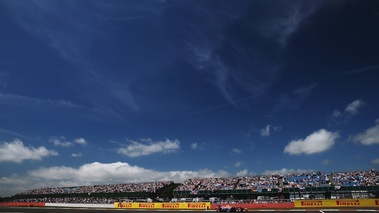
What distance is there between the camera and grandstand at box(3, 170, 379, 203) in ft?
198

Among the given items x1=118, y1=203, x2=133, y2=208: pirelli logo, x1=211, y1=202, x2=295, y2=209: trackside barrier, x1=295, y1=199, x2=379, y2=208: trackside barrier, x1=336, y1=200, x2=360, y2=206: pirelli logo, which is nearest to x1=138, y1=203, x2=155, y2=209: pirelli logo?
x1=118, y1=203, x2=133, y2=208: pirelli logo

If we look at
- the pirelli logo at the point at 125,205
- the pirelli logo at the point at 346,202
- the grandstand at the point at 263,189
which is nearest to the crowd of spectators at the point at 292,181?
the grandstand at the point at 263,189

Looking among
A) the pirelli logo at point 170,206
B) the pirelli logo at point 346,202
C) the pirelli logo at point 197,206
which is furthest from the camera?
the pirelli logo at point 170,206

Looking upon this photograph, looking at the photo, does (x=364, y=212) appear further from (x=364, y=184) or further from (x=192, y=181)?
(x=192, y=181)

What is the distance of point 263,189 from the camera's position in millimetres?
67188

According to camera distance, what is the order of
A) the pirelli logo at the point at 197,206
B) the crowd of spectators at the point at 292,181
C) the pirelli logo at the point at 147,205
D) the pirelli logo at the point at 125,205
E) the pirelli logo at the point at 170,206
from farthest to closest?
the pirelli logo at the point at 125,205 → the pirelli logo at the point at 147,205 → the pirelli logo at the point at 170,206 → the crowd of spectators at the point at 292,181 → the pirelli logo at the point at 197,206

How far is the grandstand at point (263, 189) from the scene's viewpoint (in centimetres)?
6044

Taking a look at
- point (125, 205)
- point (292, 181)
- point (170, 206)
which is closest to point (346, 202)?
point (292, 181)

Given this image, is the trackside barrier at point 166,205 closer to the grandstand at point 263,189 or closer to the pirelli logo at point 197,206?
the pirelli logo at point 197,206

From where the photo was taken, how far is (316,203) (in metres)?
54.3

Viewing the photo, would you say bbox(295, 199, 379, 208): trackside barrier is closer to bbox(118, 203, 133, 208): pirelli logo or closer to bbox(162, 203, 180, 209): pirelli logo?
bbox(162, 203, 180, 209): pirelli logo

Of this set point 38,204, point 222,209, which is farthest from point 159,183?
point 222,209

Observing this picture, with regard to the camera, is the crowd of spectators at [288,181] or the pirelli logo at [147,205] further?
the pirelli logo at [147,205]

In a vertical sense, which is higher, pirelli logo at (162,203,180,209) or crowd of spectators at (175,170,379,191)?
crowd of spectators at (175,170,379,191)
